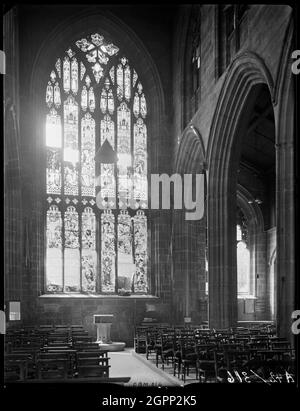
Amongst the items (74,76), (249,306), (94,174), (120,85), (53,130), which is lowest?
(249,306)

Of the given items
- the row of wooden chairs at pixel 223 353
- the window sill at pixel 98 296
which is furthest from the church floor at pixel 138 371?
the window sill at pixel 98 296

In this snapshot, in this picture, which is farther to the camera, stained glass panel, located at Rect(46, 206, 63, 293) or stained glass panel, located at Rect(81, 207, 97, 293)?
stained glass panel, located at Rect(81, 207, 97, 293)

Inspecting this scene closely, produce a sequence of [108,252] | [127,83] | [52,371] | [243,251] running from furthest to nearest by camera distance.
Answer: [243,251] < [127,83] < [108,252] < [52,371]

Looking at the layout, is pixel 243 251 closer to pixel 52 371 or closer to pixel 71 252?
pixel 71 252

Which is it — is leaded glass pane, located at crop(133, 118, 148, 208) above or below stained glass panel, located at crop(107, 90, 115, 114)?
below

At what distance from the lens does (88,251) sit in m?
23.8

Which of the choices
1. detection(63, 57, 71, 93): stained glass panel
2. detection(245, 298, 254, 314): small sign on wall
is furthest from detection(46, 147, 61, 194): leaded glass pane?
detection(245, 298, 254, 314): small sign on wall

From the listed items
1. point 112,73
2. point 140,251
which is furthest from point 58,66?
point 140,251

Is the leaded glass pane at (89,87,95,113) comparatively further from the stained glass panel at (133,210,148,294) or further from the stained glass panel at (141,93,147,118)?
the stained glass panel at (133,210,148,294)

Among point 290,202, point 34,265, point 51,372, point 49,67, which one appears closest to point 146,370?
point 290,202

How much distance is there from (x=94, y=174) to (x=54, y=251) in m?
3.53

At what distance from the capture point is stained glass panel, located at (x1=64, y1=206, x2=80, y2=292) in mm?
23423

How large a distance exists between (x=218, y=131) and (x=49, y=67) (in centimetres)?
880

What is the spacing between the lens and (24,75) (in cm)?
2308
